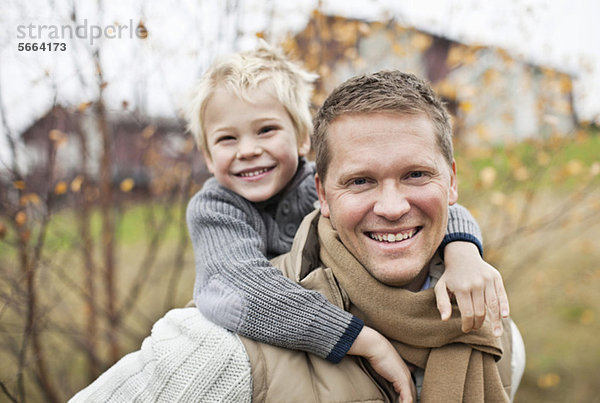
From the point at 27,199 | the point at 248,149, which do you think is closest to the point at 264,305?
the point at 248,149

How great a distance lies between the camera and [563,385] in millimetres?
5340

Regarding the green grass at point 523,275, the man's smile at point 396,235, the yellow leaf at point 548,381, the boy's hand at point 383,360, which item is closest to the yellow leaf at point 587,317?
the green grass at point 523,275

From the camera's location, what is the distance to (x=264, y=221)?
8.09 ft

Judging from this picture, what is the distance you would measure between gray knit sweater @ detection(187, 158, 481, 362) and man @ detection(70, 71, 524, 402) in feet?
0.28

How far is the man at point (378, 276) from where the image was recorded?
1.80 m

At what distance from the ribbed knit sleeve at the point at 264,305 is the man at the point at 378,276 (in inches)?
2.8

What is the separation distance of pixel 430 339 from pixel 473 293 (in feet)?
0.86

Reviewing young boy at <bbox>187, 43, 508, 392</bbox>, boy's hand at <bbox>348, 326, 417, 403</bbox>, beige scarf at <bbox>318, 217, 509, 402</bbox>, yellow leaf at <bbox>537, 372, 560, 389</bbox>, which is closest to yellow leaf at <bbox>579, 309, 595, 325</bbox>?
yellow leaf at <bbox>537, 372, 560, 389</bbox>

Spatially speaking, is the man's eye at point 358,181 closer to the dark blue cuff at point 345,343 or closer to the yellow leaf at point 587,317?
the dark blue cuff at point 345,343

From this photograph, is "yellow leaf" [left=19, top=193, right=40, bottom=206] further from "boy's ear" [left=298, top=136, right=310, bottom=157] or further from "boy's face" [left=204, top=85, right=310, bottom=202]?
"boy's ear" [left=298, top=136, right=310, bottom=157]

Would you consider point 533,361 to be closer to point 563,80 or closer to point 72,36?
point 563,80

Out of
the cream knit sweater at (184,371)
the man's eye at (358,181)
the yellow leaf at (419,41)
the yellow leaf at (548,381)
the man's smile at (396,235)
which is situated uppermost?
the yellow leaf at (419,41)

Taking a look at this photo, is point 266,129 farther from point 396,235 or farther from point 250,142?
point 396,235

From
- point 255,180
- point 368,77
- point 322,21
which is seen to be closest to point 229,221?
point 255,180
